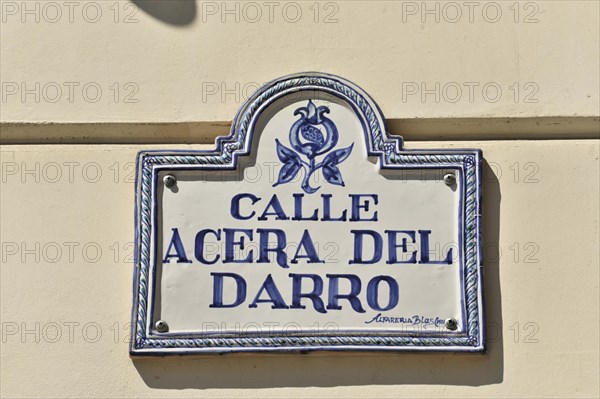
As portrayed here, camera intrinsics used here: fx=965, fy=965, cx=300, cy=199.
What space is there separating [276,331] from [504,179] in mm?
997

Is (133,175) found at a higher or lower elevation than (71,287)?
higher

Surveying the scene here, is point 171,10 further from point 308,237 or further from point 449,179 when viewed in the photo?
point 449,179

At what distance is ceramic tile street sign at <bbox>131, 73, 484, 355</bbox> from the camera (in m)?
3.35

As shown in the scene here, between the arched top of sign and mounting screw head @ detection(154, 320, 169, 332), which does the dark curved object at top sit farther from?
mounting screw head @ detection(154, 320, 169, 332)

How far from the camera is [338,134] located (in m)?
3.51

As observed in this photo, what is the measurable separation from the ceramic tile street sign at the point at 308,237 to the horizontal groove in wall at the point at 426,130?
12cm

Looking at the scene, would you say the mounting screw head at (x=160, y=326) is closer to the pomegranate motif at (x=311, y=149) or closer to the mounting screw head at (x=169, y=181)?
the mounting screw head at (x=169, y=181)

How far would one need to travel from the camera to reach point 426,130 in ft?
11.8

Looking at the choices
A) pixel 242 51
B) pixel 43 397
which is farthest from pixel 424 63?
pixel 43 397

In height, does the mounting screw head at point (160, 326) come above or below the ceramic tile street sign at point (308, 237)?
below

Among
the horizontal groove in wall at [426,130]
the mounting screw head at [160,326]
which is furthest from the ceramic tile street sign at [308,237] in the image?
the horizontal groove in wall at [426,130]

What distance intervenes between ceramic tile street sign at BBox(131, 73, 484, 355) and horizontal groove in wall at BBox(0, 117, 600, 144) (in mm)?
124

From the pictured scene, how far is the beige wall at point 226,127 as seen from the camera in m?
3.38

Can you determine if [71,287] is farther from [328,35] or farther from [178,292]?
[328,35]
